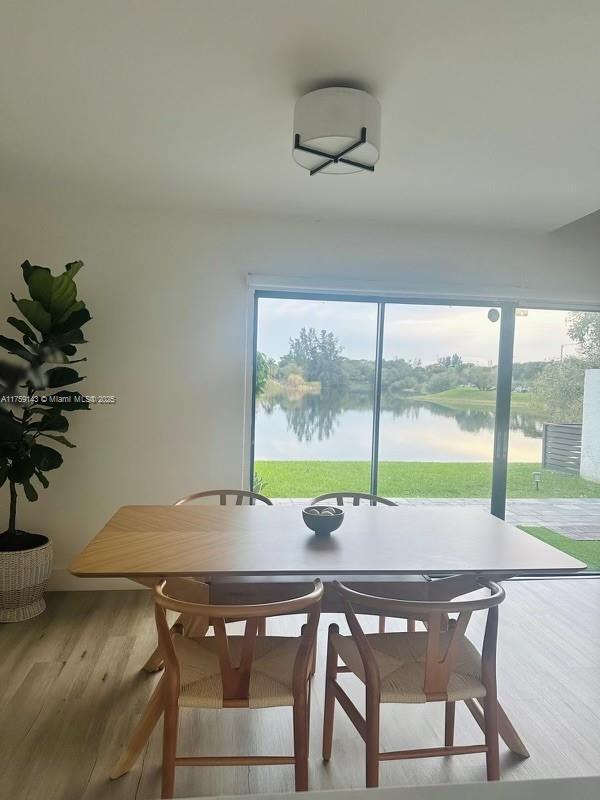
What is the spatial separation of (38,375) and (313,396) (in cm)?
182

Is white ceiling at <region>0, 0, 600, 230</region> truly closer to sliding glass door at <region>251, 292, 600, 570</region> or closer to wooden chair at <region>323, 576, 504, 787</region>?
sliding glass door at <region>251, 292, 600, 570</region>

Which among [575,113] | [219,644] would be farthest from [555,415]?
[219,644]

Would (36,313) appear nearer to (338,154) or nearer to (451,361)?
(338,154)

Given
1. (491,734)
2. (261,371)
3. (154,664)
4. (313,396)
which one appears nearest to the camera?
(491,734)

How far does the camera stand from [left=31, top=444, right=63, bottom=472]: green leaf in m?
3.05

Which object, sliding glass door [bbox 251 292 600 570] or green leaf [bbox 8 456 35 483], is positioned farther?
sliding glass door [bbox 251 292 600 570]

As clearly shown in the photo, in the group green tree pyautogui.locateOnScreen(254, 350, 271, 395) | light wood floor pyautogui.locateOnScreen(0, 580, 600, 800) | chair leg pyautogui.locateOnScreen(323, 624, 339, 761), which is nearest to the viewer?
light wood floor pyautogui.locateOnScreen(0, 580, 600, 800)

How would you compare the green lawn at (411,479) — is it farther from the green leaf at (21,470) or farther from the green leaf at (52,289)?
the green leaf at (52,289)

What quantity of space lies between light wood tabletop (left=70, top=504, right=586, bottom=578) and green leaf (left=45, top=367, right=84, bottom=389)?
1.06 m

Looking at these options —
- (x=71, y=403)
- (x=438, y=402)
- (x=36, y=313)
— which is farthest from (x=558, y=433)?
(x=36, y=313)

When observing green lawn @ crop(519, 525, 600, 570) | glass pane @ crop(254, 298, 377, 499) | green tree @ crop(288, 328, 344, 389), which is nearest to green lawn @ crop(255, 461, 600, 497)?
glass pane @ crop(254, 298, 377, 499)

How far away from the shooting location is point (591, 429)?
434cm

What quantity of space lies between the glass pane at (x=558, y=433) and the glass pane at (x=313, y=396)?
47.3 inches

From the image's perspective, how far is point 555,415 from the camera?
429 centimetres
